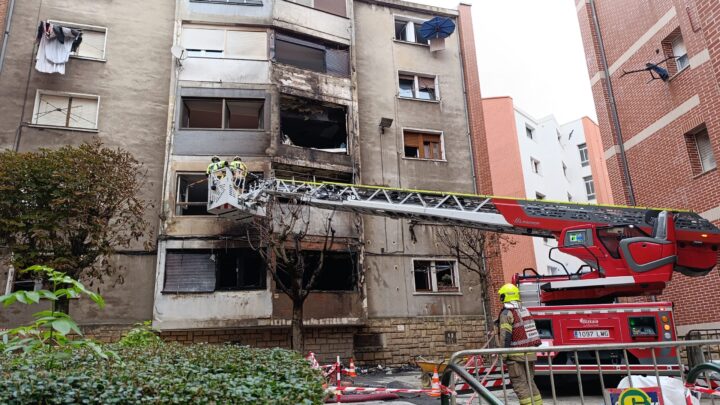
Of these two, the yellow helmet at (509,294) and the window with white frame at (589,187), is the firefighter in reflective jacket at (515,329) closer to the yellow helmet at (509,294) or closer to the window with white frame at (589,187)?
the yellow helmet at (509,294)

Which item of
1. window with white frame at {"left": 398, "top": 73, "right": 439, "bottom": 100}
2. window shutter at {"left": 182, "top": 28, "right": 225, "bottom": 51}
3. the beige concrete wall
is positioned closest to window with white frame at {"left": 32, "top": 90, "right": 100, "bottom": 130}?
window shutter at {"left": 182, "top": 28, "right": 225, "bottom": 51}

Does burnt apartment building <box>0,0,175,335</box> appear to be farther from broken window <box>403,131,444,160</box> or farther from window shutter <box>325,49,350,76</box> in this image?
broken window <box>403,131,444,160</box>

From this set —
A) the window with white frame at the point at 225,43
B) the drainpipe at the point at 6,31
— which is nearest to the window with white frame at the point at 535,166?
the window with white frame at the point at 225,43

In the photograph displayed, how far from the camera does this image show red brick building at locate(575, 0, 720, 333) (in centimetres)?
1277

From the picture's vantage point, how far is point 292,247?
1631 centimetres

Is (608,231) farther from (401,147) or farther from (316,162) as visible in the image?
(401,147)

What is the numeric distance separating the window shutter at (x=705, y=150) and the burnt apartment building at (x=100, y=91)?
51.2 feet

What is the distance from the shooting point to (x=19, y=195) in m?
12.6

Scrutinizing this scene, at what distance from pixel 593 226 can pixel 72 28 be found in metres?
17.1

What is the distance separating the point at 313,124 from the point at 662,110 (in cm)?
1120

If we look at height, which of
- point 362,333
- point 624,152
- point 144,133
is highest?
point 144,133

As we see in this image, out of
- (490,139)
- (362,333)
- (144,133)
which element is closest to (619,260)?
(362,333)

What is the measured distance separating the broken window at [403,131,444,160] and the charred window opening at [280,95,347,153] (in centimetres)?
285

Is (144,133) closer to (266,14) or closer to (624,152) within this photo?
(266,14)
